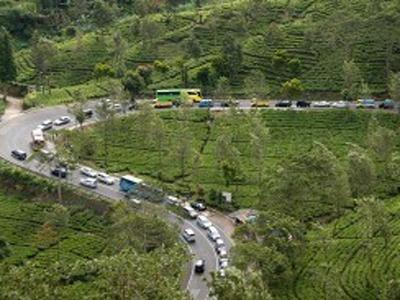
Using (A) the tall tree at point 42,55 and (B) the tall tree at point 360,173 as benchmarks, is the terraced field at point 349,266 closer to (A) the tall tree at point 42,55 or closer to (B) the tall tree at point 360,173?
(B) the tall tree at point 360,173

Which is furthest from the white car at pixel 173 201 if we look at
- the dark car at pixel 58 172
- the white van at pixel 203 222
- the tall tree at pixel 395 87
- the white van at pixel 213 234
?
the tall tree at pixel 395 87

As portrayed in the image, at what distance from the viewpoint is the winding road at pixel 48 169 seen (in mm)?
74438

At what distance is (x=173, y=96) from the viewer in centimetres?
11519

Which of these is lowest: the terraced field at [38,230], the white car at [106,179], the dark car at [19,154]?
the terraced field at [38,230]

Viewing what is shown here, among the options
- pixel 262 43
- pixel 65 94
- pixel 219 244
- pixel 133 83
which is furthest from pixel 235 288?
pixel 262 43

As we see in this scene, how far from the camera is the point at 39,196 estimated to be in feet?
309

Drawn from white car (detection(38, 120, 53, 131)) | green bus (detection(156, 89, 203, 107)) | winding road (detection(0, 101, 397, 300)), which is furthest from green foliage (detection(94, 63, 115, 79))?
white car (detection(38, 120, 53, 131))

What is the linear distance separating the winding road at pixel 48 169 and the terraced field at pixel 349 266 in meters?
9.52

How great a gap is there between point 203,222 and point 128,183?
1125 cm

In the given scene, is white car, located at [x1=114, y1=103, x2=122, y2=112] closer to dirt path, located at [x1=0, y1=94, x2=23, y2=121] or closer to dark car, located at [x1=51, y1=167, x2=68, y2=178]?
dark car, located at [x1=51, y1=167, x2=68, y2=178]

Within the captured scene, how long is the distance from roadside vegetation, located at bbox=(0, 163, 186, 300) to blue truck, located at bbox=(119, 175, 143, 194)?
10.3 ft

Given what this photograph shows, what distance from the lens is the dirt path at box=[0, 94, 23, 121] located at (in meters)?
115

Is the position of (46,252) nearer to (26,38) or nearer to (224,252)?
(224,252)

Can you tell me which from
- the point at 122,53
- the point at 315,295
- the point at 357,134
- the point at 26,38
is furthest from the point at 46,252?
the point at 26,38
